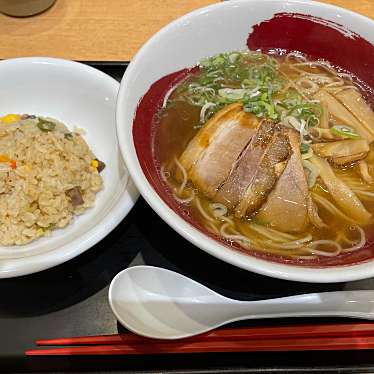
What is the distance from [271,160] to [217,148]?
18cm

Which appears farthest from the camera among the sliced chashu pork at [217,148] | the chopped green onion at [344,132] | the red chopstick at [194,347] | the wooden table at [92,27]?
the wooden table at [92,27]

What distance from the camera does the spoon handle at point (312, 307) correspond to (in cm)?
148

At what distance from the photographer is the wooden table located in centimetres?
236

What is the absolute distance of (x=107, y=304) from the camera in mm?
1574

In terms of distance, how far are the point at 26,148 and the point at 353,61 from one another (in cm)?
134

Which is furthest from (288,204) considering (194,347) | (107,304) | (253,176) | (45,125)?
(45,125)

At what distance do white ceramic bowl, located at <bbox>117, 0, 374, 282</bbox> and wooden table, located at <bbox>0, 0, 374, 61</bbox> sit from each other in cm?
64

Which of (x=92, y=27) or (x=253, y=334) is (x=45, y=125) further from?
(x=253, y=334)

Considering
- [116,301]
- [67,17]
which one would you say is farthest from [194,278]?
[67,17]

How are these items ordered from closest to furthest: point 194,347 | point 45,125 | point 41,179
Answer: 1. point 194,347
2. point 41,179
3. point 45,125

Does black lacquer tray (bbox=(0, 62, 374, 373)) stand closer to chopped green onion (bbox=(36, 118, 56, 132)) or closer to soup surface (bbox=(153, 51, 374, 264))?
soup surface (bbox=(153, 51, 374, 264))

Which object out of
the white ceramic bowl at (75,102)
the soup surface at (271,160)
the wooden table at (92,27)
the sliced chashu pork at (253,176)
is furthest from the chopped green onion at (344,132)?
the wooden table at (92,27)

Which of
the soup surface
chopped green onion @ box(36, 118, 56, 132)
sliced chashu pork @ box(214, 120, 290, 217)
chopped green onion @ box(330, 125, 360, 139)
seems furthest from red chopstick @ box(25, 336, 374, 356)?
chopped green onion @ box(36, 118, 56, 132)

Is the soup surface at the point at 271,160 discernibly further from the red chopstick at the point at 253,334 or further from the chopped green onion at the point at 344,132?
the red chopstick at the point at 253,334
